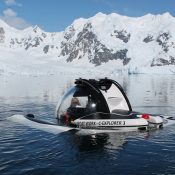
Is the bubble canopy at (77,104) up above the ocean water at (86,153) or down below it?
above

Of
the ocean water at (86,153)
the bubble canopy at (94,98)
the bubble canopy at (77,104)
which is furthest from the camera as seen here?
the bubble canopy at (77,104)

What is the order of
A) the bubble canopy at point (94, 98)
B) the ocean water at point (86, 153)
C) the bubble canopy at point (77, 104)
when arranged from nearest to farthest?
the ocean water at point (86, 153) < the bubble canopy at point (94, 98) < the bubble canopy at point (77, 104)

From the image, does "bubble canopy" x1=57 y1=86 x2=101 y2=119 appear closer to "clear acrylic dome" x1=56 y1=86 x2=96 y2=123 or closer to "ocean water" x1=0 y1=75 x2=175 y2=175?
"clear acrylic dome" x1=56 y1=86 x2=96 y2=123

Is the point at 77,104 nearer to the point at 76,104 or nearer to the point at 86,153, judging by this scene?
the point at 76,104

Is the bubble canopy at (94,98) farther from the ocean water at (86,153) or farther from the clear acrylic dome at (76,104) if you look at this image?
the ocean water at (86,153)

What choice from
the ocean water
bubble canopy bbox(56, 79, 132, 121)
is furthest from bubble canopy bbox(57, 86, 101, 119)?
the ocean water

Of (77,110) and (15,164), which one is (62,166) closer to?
(15,164)

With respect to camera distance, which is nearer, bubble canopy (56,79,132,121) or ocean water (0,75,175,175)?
ocean water (0,75,175,175)

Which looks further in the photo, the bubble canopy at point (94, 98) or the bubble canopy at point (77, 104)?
the bubble canopy at point (77, 104)

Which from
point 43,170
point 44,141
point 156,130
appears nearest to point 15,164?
point 43,170

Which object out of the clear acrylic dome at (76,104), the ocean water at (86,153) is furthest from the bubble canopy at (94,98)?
the ocean water at (86,153)

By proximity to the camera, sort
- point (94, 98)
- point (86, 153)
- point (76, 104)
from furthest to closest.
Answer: point (76, 104) → point (94, 98) → point (86, 153)

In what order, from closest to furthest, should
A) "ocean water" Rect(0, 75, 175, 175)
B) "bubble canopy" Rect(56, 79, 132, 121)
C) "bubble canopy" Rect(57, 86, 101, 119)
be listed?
1. "ocean water" Rect(0, 75, 175, 175)
2. "bubble canopy" Rect(56, 79, 132, 121)
3. "bubble canopy" Rect(57, 86, 101, 119)

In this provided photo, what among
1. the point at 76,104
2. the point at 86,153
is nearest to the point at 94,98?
the point at 76,104
